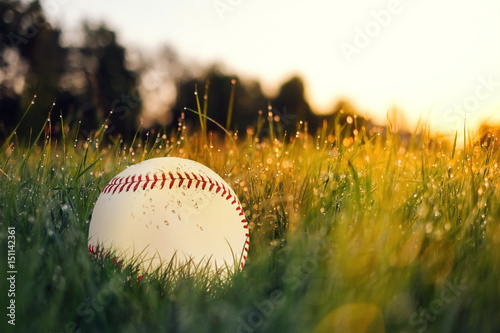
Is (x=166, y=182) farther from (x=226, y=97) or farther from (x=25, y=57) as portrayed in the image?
(x=226, y=97)

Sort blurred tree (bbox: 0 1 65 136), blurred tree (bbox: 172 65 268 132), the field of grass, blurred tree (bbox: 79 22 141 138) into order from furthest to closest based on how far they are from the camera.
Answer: blurred tree (bbox: 172 65 268 132), blurred tree (bbox: 79 22 141 138), blurred tree (bbox: 0 1 65 136), the field of grass


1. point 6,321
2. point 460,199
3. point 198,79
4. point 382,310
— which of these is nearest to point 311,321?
point 382,310

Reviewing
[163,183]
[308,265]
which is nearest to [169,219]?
[163,183]

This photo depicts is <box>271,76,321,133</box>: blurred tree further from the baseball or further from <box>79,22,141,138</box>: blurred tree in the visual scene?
the baseball

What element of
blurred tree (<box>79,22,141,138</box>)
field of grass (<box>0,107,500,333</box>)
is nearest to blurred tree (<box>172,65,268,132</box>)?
blurred tree (<box>79,22,141,138</box>)

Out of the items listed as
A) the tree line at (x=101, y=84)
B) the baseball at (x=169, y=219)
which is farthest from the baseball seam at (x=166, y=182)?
the tree line at (x=101, y=84)

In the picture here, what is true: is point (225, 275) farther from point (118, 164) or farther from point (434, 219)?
point (118, 164)

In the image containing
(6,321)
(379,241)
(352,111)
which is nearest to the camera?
(6,321)

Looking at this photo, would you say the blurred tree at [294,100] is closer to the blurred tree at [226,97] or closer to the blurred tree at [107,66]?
the blurred tree at [226,97]
